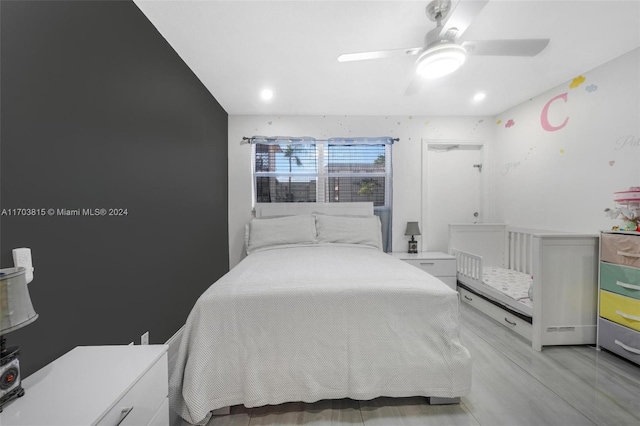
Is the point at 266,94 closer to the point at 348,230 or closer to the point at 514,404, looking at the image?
the point at 348,230

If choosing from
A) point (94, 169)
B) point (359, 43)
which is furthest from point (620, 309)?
point (94, 169)

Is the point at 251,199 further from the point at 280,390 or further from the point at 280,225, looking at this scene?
the point at 280,390

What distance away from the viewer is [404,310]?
4.93ft

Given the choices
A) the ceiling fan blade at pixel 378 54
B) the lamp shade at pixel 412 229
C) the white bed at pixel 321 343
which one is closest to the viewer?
the white bed at pixel 321 343

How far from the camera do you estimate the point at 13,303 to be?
0.75 meters

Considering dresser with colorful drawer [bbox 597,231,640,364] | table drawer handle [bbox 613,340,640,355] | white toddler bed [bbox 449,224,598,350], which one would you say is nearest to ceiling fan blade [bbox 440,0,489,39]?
white toddler bed [bbox 449,224,598,350]

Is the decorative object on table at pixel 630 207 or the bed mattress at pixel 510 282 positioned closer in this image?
the decorative object on table at pixel 630 207

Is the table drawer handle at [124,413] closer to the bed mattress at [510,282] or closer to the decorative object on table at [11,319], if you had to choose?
the decorative object on table at [11,319]

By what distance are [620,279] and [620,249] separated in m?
0.22

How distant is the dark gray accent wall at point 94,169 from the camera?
1.02 m

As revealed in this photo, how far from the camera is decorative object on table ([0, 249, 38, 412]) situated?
0.73 metres

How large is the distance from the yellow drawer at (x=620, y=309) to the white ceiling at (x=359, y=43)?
1953mm

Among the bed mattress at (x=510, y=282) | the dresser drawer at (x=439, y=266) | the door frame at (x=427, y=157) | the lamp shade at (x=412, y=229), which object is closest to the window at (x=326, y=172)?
the lamp shade at (x=412, y=229)

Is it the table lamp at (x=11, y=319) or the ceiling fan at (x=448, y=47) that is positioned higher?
the ceiling fan at (x=448, y=47)
